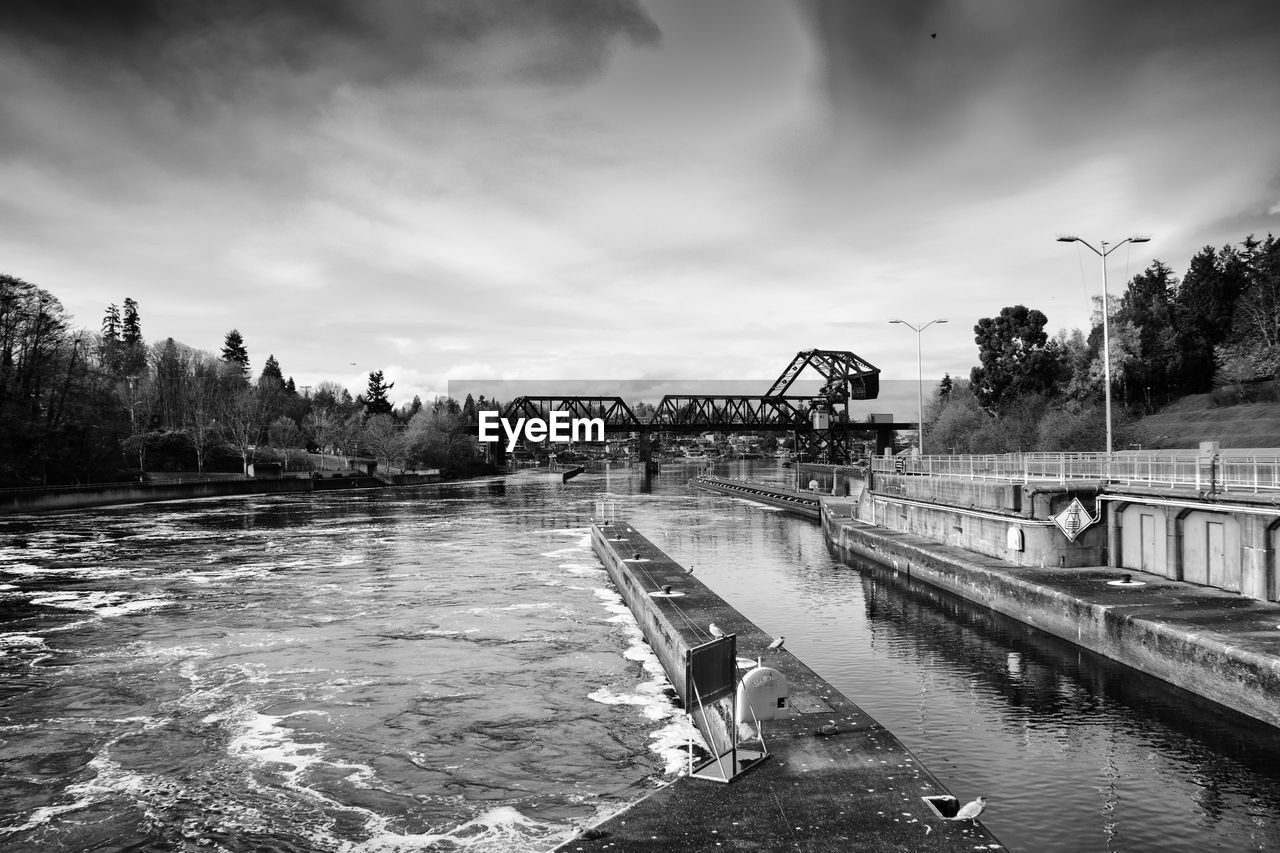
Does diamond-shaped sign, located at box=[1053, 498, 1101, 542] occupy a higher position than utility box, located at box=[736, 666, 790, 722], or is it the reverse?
diamond-shaped sign, located at box=[1053, 498, 1101, 542]

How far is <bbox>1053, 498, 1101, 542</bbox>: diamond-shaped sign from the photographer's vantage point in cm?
2697

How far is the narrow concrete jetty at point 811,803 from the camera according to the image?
886 cm

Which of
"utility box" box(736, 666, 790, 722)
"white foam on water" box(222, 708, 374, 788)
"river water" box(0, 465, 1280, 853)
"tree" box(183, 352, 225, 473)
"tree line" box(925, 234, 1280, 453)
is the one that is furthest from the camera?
"tree" box(183, 352, 225, 473)

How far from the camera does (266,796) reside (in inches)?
480

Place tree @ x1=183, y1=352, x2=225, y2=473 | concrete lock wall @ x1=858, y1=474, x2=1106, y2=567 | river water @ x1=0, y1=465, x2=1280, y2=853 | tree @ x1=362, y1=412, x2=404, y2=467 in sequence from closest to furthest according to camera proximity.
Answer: river water @ x1=0, y1=465, x2=1280, y2=853
concrete lock wall @ x1=858, y1=474, x2=1106, y2=567
tree @ x1=183, y1=352, x2=225, y2=473
tree @ x1=362, y1=412, x2=404, y2=467

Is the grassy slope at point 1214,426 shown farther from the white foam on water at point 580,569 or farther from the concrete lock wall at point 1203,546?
the white foam on water at point 580,569

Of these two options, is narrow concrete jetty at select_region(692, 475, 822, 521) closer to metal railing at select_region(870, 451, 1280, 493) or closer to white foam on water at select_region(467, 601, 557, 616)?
metal railing at select_region(870, 451, 1280, 493)

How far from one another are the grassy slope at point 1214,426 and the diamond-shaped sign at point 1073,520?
5407 centimetres

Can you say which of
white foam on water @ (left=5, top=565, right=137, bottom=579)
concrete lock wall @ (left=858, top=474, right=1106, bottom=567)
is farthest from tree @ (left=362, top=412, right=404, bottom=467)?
concrete lock wall @ (left=858, top=474, right=1106, bottom=567)

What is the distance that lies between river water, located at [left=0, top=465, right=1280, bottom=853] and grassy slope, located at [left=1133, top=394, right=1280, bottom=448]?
56892mm

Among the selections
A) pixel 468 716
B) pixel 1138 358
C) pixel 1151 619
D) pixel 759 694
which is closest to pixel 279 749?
pixel 468 716

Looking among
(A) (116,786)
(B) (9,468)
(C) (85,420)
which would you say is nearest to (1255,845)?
(A) (116,786)

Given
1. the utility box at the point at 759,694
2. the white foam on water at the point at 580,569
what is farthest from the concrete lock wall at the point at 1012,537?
the utility box at the point at 759,694

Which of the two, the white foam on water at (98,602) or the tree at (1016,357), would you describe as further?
the tree at (1016,357)
